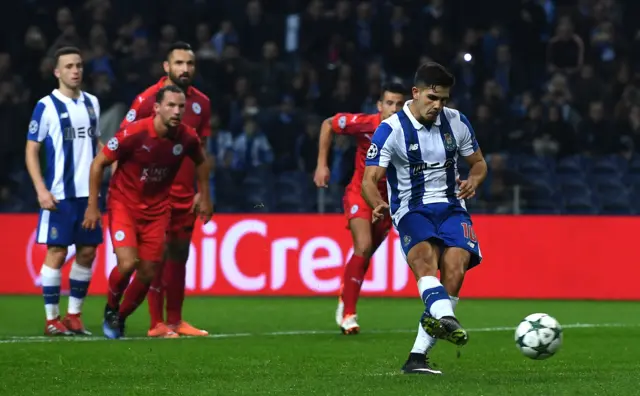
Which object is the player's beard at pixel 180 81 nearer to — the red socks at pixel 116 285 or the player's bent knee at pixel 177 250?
the player's bent knee at pixel 177 250

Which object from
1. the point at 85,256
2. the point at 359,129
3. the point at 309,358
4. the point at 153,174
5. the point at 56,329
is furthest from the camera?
the point at 359,129

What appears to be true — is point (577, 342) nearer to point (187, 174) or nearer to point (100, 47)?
point (187, 174)

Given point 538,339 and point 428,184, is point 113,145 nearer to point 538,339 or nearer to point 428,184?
point 428,184

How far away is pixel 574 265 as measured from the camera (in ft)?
46.3

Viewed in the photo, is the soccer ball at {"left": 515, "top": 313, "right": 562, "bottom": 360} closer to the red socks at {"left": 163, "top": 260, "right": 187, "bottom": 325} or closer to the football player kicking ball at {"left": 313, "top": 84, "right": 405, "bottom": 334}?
the football player kicking ball at {"left": 313, "top": 84, "right": 405, "bottom": 334}

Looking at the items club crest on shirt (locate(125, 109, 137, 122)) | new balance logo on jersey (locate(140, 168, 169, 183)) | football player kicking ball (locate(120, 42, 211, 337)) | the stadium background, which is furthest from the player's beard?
the stadium background

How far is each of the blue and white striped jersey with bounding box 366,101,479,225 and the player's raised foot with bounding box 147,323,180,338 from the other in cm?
303

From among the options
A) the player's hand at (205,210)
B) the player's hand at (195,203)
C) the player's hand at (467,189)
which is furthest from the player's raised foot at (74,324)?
the player's hand at (467,189)

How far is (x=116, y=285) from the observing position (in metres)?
9.66

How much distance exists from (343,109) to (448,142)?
9.03 metres

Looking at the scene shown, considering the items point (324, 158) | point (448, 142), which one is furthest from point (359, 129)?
point (448, 142)

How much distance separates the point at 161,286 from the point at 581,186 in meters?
6.23

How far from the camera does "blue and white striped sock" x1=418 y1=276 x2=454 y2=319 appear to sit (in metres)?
6.79

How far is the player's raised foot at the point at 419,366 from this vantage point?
7.16 m
